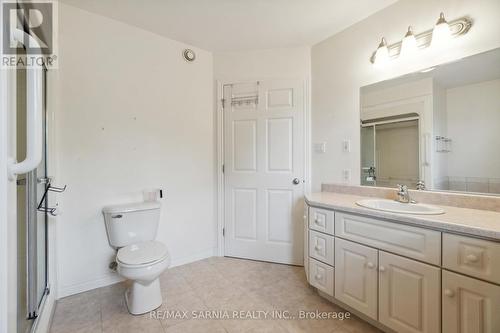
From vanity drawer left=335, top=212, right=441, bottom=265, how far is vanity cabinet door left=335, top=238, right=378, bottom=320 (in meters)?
0.07

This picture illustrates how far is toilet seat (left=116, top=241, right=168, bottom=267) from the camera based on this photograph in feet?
5.13

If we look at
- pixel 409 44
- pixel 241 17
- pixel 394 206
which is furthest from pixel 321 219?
pixel 241 17

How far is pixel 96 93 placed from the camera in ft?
6.38

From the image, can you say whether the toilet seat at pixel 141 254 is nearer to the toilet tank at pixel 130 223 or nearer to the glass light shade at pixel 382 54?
the toilet tank at pixel 130 223

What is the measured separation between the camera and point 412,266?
1235mm

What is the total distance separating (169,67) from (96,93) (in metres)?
0.74

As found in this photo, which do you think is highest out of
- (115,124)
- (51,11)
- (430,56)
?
(51,11)

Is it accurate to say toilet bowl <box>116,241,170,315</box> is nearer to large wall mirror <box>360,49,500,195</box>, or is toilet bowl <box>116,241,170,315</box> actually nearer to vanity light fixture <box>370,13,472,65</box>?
large wall mirror <box>360,49,500,195</box>

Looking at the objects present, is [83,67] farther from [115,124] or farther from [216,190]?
[216,190]

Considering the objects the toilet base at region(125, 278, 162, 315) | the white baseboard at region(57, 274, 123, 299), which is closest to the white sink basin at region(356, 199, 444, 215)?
the toilet base at region(125, 278, 162, 315)

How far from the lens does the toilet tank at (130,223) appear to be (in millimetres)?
1856

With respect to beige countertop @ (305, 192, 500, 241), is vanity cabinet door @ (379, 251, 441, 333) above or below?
below

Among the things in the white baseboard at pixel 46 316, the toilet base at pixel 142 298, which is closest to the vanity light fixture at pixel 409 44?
the toilet base at pixel 142 298

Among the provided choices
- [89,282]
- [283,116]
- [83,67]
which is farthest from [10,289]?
[283,116]
